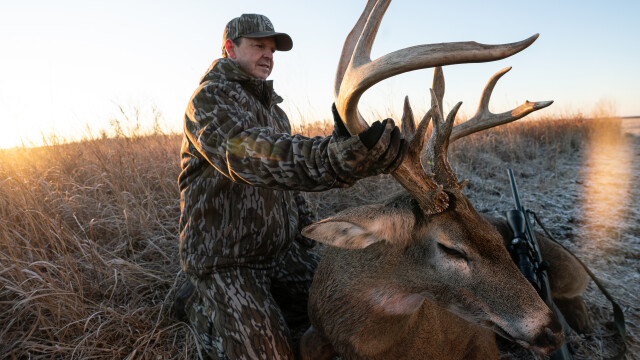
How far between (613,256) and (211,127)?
429 cm

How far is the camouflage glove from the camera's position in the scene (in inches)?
58.0

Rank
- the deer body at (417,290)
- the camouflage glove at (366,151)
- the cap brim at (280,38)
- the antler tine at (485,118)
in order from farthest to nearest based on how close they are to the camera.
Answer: the cap brim at (280,38) → the antler tine at (485,118) → the deer body at (417,290) → the camouflage glove at (366,151)

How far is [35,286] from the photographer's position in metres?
2.48

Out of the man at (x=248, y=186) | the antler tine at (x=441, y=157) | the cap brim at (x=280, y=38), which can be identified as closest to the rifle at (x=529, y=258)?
the antler tine at (x=441, y=157)

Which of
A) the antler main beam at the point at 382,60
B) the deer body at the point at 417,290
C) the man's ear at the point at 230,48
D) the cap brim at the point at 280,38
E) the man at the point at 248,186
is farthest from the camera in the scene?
the man's ear at the point at 230,48

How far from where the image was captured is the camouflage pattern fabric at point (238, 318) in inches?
85.7

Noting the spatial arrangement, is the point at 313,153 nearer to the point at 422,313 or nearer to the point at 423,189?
the point at 423,189

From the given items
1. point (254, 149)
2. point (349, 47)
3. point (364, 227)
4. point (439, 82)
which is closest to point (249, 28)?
point (349, 47)

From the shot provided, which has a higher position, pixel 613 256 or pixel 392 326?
pixel 392 326

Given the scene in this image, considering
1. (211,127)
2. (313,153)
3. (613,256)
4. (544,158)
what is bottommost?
(613,256)

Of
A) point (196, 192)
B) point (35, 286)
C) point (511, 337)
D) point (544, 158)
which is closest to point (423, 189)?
point (511, 337)

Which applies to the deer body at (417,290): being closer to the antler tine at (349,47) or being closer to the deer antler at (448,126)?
the deer antler at (448,126)

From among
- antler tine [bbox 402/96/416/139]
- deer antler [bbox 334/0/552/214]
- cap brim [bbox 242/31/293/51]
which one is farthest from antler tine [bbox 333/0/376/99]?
cap brim [bbox 242/31/293/51]

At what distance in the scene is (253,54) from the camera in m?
2.65
